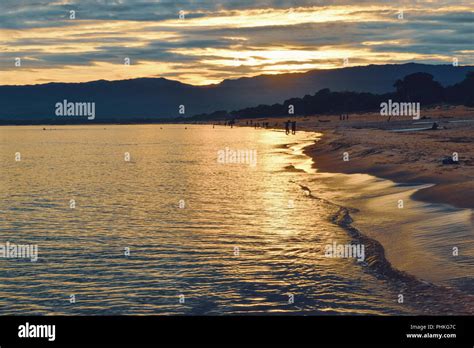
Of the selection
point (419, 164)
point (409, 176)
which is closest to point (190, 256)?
point (409, 176)

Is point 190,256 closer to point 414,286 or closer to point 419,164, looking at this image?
point 414,286

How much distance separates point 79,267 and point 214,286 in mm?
4088

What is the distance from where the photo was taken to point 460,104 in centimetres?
16638

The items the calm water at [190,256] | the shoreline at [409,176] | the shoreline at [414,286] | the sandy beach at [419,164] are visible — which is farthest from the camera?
the sandy beach at [419,164]

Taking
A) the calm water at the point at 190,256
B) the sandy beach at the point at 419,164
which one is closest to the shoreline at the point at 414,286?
A: the calm water at the point at 190,256

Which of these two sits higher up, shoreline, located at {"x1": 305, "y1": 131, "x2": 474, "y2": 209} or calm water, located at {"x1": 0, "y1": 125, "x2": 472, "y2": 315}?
shoreline, located at {"x1": 305, "y1": 131, "x2": 474, "y2": 209}

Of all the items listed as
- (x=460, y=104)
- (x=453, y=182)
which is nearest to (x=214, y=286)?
(x=453, y=182)

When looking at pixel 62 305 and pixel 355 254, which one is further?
pixel 355 254

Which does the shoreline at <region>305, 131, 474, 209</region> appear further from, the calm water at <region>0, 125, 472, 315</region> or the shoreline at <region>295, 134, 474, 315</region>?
the shoreline at <region>295, 134, 474, 315</region>

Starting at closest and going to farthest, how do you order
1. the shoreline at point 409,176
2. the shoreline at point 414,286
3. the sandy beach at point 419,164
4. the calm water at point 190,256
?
1. the shoreline at point 414,286
2. the calm water at point 190,256
3. the shoreline at point 409,176
4. the sandy beach at point 419,164

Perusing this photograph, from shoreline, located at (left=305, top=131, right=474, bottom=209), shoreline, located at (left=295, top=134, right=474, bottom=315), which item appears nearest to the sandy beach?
shoreline, located at (left=305, top=131, right=474, bottom=209)

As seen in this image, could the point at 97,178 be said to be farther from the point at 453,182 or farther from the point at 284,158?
the point at 453,182

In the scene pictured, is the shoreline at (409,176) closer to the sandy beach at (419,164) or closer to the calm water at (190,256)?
the sandy beach at (419,164)

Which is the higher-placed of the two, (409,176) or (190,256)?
(409,176)
